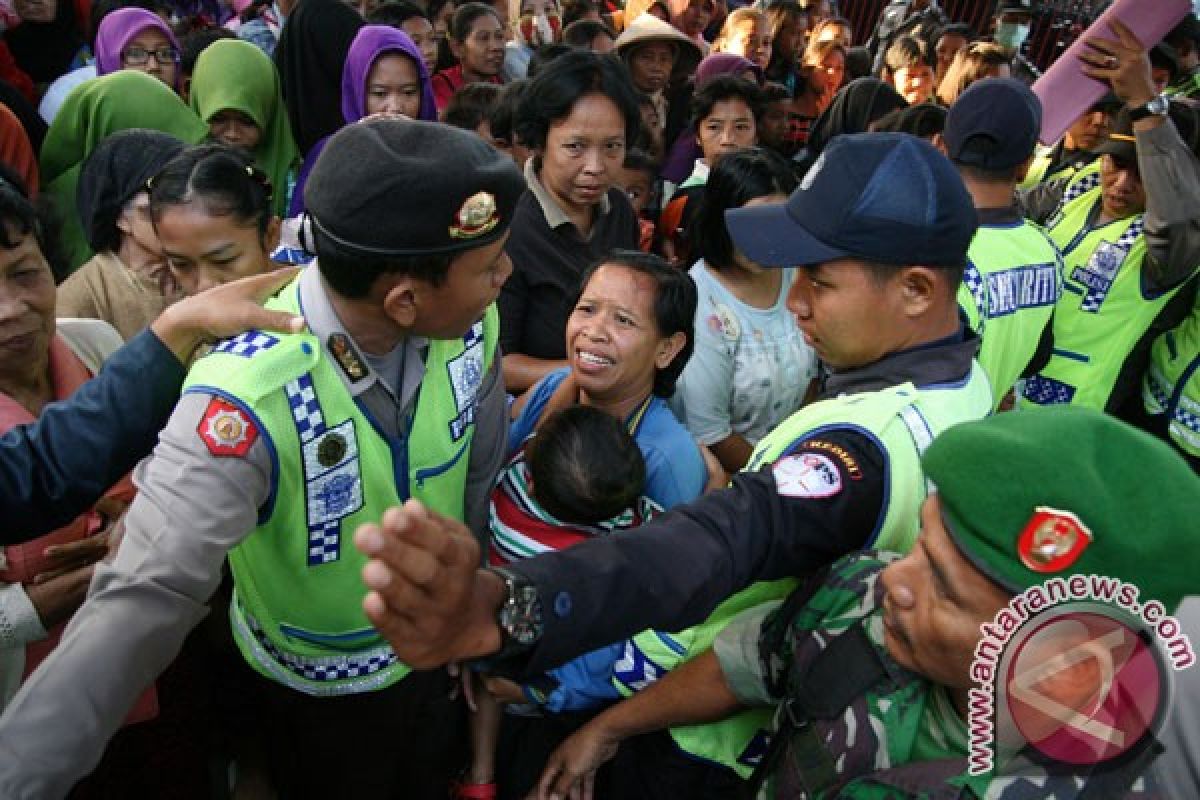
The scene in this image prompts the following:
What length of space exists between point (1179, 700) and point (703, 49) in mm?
6794

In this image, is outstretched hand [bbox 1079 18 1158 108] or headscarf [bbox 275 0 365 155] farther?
headscarf [bbox 275 0 365 155]

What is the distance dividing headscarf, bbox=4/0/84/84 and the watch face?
5.07 metres

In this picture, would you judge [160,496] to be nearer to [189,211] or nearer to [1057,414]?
[189,211]

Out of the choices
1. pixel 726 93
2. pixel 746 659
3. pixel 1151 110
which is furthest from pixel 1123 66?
pixel 746 659

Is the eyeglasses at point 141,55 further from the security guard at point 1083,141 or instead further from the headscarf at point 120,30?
the security guard at point 1083,141

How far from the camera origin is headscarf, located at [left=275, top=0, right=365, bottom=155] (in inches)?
153

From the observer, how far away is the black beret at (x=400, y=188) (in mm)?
1331

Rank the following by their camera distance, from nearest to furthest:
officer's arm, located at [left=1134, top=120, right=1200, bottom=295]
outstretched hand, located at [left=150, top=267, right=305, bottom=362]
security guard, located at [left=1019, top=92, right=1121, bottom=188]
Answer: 1. outstretched hand, located at [left=150, top=267, right=305, bottom=362]
2. officer's arm, located at [left=1134, top=120, right=1200, bottom=295]
3. security guard, located at [left=1019, top=92, right=1121, bottom=188]

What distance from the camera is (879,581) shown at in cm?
118

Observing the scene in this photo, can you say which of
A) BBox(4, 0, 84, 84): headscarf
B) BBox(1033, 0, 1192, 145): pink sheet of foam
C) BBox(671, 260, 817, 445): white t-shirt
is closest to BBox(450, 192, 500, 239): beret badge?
BBox(671, 260, 817, 445): white t-shirt

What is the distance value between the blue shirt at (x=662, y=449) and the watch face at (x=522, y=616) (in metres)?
1.04

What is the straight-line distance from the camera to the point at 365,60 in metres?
3.57

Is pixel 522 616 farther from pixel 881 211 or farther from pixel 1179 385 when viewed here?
pixel 1179 385

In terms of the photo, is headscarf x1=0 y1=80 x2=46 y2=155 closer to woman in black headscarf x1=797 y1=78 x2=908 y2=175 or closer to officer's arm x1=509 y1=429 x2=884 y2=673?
officer's arm x1=509 y1=429 x2=884 y2=673
